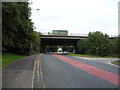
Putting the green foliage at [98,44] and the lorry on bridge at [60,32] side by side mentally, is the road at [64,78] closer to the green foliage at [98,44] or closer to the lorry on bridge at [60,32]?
the green foliage at [98,44]

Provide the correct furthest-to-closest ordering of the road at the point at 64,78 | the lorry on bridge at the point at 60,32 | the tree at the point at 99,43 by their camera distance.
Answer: the lorry on bridge at the point at 60,32 < the tree at the point at 99,43 < the road at the point at 64,78

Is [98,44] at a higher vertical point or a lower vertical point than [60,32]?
lower

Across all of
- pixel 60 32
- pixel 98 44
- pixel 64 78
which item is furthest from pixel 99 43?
pixel 64 78

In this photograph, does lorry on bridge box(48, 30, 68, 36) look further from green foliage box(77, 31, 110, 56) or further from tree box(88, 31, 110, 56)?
tree box(88, 31, 110, 56)

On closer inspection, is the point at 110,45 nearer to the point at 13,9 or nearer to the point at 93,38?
the point at 93,38

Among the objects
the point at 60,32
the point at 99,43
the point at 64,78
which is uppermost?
the point at 60,32

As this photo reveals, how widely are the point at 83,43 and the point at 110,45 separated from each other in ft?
29.7

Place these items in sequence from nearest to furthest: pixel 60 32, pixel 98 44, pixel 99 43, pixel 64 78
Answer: pixel 64 78 → pixel 99 43 → pixel 98 44 → pixel 60 32

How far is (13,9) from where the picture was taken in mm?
19750

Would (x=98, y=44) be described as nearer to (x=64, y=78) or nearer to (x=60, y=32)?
(x=60, y=32)

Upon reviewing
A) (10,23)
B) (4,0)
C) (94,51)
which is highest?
(4,0)

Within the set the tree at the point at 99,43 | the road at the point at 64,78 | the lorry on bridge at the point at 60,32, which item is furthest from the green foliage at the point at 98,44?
the road at the point at 64,78

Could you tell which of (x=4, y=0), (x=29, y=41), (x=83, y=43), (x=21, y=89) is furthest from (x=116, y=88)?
(x=83, y=43)

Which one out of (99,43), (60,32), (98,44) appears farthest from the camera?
(60,32)
